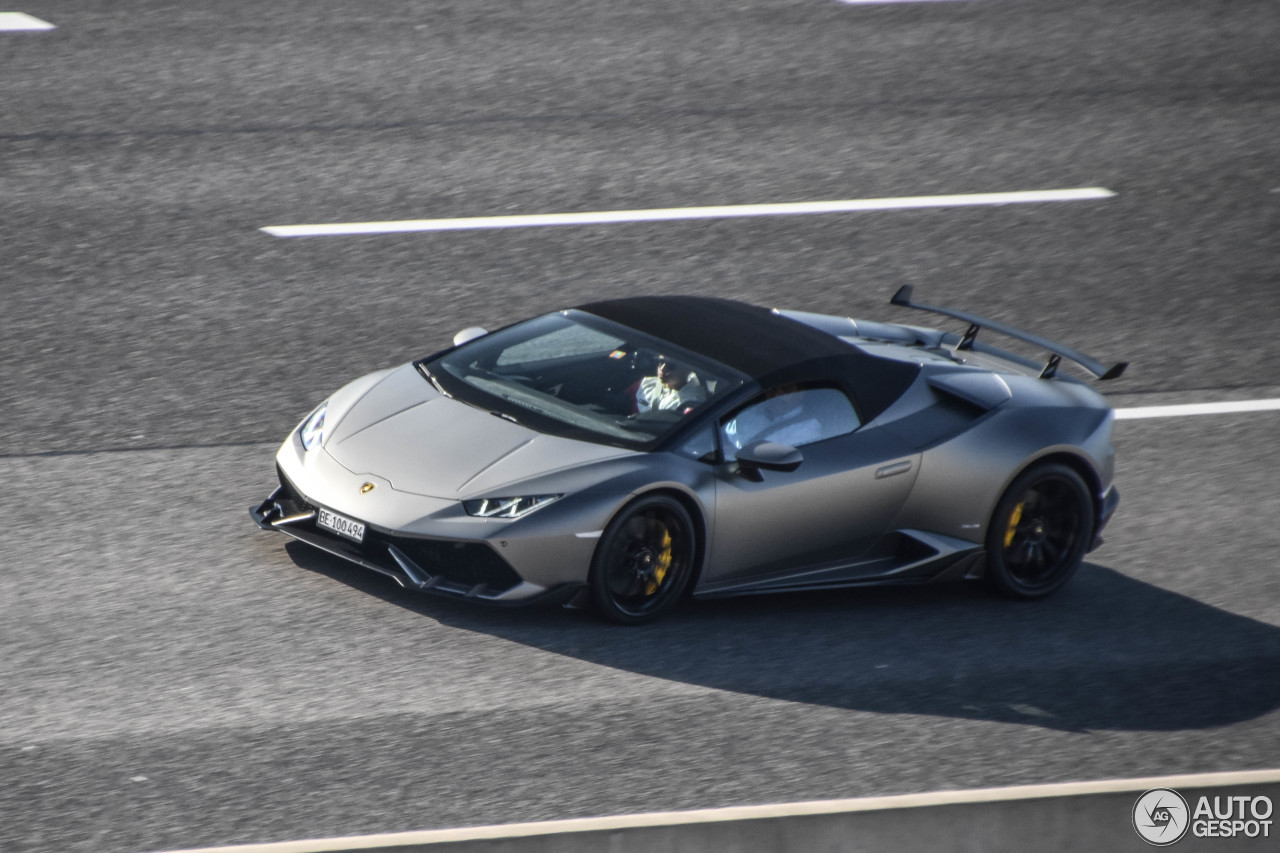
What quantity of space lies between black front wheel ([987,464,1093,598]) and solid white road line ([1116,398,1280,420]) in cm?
219

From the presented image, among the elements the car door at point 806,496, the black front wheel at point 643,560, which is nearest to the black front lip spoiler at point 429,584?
the black front wheel at point 643,560

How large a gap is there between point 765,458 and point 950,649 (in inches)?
46.3

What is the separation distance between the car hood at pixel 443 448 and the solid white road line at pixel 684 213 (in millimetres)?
4275

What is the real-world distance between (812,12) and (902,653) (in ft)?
34.0

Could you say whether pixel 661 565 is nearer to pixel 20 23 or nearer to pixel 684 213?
pixel 684 213

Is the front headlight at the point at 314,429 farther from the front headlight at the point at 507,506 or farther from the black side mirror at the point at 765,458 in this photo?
the black side mirror at the point at 765,458

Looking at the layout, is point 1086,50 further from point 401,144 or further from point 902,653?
point 902,653

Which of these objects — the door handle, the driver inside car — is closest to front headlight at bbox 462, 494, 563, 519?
the driver inside car

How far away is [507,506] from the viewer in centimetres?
723

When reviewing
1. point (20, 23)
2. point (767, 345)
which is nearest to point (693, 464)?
point (767, 345)

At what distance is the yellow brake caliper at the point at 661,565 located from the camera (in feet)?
24.4

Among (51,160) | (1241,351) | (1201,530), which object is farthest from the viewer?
(51,160)

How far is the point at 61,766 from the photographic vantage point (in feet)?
19.5

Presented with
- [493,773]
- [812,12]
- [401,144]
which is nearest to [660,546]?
[493,773]
